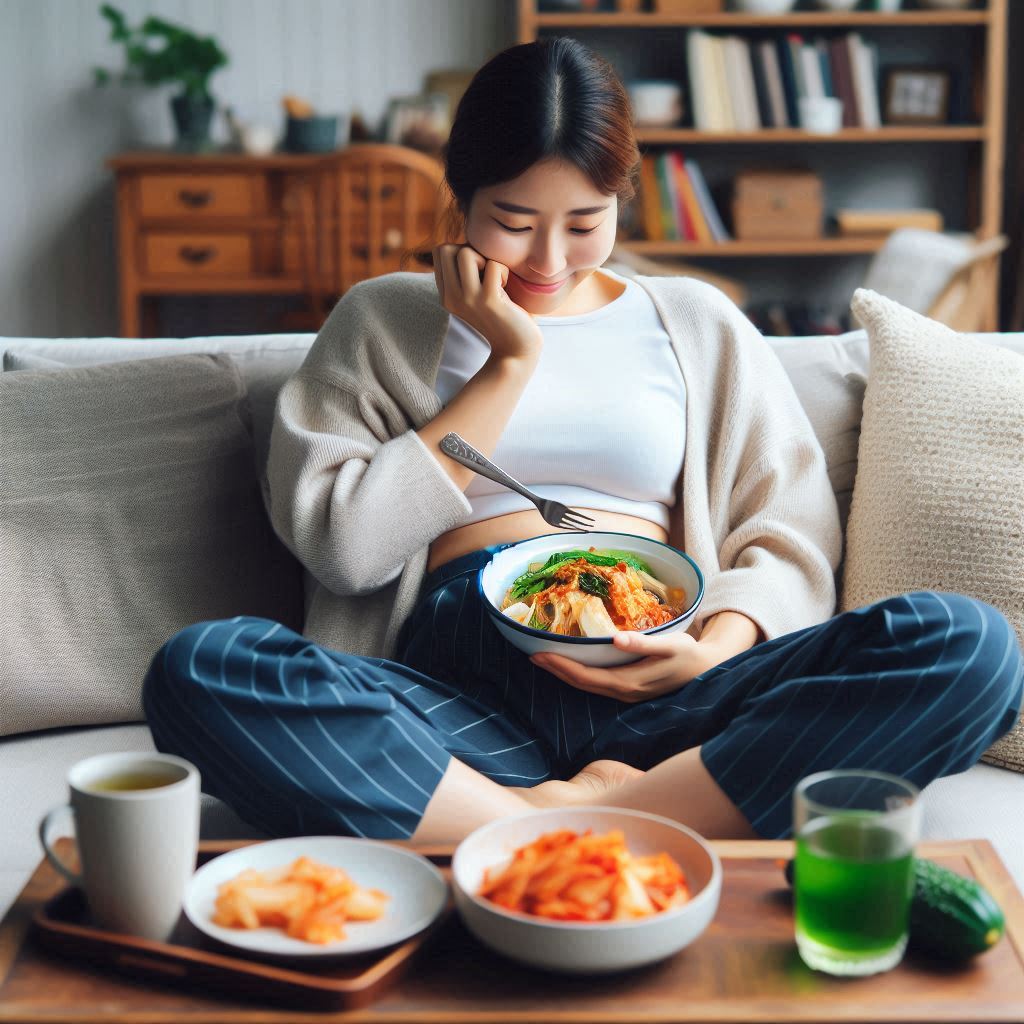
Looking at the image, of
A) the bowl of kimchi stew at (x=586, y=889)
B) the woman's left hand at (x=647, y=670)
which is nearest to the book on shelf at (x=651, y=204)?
the woman's left hand at (x=647, y=670)

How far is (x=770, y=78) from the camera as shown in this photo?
4133 mm

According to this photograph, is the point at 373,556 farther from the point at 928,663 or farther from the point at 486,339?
the point at 928,663

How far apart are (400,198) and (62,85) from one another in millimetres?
1354

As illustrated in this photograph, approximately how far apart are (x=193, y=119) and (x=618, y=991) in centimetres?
389

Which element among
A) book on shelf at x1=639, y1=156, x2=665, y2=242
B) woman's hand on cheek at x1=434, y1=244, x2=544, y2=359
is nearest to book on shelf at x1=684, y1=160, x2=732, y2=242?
book on shelf at x1=639, y1=156, x2=665, y2=242

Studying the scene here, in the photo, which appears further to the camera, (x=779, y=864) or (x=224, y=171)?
(x=224, y=171)

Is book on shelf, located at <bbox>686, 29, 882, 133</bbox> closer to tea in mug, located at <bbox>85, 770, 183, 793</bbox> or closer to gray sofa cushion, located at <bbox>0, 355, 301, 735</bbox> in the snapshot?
gray sofa cushion, located at <bbox>0, 355, 301, 735</bbox>

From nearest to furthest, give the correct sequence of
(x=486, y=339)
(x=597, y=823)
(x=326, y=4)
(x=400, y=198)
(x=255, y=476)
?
(x=597, y=823)
(x=486, y=339)
(x=255, y=476)
(x=400, y=198)
(x=326, y=4)

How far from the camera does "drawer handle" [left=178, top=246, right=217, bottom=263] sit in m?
4.19

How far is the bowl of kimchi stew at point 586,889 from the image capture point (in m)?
0.83

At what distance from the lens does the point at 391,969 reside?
2.77ft

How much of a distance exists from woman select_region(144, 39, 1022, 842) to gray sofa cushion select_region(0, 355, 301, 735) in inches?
5.4

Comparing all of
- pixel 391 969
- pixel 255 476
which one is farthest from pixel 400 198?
pixel 391 969

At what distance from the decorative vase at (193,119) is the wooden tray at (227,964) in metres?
3.69
